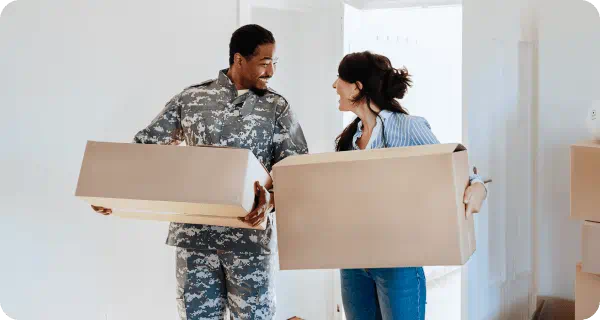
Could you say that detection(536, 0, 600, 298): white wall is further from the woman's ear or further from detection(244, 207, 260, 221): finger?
detection(244, 207, 260, 221): finger

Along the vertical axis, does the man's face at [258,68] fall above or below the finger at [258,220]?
above

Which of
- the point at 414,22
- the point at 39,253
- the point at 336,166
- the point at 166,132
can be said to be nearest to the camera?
the point at 336,166

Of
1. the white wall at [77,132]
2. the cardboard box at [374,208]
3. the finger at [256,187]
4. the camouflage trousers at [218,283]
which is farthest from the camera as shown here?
the white wall at [77,132]

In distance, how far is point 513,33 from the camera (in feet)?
8.03

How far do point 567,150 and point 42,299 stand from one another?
2.09 m

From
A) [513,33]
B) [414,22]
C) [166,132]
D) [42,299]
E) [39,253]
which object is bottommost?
[42,299]

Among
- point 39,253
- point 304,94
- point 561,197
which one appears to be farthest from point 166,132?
point 561,197

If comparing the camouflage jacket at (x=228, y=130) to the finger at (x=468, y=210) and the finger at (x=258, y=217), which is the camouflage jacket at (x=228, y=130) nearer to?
the finger at (x=258, y=217)

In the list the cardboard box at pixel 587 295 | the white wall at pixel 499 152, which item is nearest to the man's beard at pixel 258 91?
the white wall at pixel 499 152

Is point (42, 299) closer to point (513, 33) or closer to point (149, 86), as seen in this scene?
point (149, 86)

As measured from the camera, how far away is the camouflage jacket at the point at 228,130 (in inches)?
68.2

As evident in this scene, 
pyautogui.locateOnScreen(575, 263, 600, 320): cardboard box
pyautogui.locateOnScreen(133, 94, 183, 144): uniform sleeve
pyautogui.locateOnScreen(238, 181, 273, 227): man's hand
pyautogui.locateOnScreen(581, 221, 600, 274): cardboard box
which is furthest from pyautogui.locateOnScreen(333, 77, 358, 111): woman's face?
pyautogui.locateOnScreen(575, 263, 600, 320): cardboard box

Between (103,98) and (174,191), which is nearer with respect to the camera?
(174,191)

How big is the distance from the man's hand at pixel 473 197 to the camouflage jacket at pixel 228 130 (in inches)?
21.9
